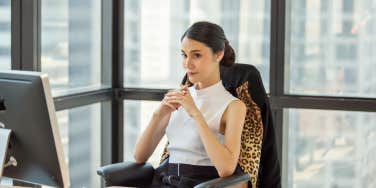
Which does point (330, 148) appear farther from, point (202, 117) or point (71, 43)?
point (71, 43)

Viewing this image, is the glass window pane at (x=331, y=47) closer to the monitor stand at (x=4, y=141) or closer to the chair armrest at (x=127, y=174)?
the chair armrest at (x=127, y=174)

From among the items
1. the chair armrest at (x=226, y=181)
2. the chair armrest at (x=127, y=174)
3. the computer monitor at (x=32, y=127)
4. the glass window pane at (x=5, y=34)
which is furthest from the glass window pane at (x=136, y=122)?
the computer monitor at (x=32, y=127)

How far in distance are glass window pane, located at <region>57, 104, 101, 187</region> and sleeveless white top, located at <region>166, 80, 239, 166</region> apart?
40.6 inches

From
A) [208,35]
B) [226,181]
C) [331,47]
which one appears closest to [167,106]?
[208,35]

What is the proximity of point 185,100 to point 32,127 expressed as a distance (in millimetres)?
948

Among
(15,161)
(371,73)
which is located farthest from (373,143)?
(15,161)

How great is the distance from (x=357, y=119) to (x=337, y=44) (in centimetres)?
44

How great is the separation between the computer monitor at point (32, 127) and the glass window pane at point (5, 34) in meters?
1.35

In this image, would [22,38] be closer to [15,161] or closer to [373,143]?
[15,161]

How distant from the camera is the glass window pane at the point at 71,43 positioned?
3.55m

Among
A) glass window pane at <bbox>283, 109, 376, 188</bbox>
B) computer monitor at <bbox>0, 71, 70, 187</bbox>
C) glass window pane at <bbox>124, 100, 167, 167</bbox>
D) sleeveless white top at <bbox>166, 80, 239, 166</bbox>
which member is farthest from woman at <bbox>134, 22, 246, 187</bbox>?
glass window pane at <bbox>124, 100, 167, 167</bbox>

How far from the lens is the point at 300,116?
382 cm

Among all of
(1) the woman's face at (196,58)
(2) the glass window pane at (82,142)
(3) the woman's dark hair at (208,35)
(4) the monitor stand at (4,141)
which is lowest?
(2) the glass window pane at (82,142)

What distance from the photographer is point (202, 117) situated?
2748 millimetres
